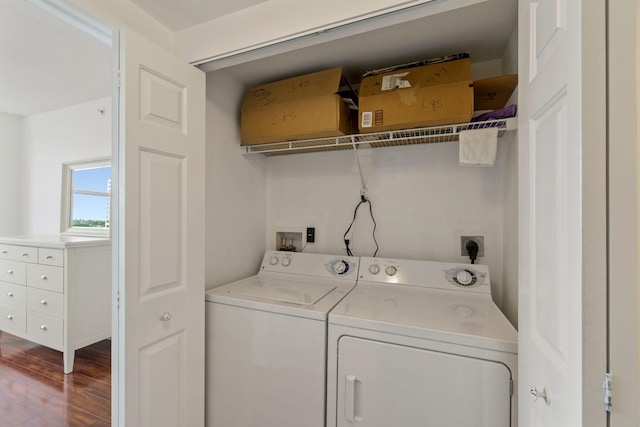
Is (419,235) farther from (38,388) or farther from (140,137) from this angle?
(38,388)

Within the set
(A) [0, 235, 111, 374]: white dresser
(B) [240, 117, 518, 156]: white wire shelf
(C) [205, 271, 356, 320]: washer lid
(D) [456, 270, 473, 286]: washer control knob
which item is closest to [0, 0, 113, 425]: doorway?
(A) [0, 235, 111, 374]: white dresser

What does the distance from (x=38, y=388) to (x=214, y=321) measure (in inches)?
67.8

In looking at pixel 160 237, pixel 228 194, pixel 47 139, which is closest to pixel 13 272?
pixel 47 139

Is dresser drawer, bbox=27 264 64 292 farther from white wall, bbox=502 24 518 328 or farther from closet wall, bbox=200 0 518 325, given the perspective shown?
white wall, bbox=502 24 518 328

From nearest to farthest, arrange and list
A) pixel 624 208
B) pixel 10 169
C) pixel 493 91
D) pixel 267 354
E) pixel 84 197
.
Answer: pixel 624 208 < pixel 267 354 < pixel 493 91 < pixel 84 197 < pixel 10 169

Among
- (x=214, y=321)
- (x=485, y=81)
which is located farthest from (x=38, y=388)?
(x=485, y=81)

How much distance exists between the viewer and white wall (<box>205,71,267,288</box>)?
1.70 m

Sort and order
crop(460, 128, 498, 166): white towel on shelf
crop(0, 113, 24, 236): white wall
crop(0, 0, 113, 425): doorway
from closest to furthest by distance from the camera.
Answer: crop(460, 128, 498, 166): white towel on shelf → crop(0, 0, 113, 425): doorway → crop(0, 113, 24, 236): white wall

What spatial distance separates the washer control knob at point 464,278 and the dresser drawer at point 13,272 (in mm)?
3530

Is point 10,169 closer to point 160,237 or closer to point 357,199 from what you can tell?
point 160,237

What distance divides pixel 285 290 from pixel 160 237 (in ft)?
2.35

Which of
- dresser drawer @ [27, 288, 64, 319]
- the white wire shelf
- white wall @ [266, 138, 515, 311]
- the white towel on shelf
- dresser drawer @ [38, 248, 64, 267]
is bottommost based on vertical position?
dresser drawer @ [27, 288, 64, 319]

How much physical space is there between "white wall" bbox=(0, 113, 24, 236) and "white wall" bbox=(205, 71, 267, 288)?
376 centimetres

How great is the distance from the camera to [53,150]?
3.40 meters
